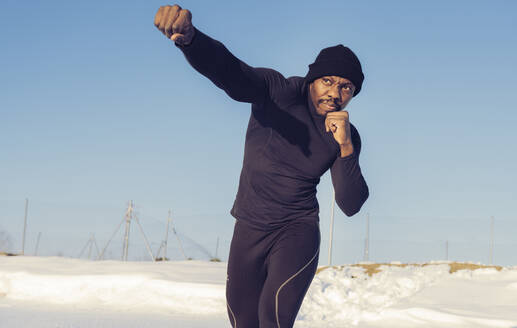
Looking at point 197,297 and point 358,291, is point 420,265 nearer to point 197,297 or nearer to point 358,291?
point 358,291

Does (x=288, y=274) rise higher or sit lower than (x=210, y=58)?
lower

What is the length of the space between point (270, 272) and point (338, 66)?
1.28m

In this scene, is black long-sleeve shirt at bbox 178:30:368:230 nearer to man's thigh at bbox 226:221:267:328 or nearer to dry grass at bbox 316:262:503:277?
man's thigh at bbox 226:221:267:328

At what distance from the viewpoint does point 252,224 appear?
11.4 ft

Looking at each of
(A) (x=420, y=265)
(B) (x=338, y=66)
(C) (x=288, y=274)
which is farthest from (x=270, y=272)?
(A) (x=420, y=265)

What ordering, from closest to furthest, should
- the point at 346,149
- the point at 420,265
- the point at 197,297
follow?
the point at 346,149 < the point at 197,297 < the point at 420,265

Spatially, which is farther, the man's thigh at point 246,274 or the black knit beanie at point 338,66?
the man's thigh at point 246,274

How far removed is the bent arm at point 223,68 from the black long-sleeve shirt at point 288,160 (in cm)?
13

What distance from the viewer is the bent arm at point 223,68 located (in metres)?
2.55

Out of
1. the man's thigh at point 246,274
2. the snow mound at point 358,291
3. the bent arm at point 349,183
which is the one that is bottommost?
the snow mound at point 358,291

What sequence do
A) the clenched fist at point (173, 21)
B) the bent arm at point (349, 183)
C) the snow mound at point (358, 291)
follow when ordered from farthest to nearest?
the snow mound at point (358, 291) → the bent arm at point (349, 183) → the clenched fist at point (173, 21)

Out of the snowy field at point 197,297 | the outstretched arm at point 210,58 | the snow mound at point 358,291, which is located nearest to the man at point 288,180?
the outstretched arm at point 210,58

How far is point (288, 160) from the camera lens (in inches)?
133

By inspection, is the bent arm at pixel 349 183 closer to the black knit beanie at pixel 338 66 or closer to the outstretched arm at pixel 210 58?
the black knit beanie at pixel 338 66
